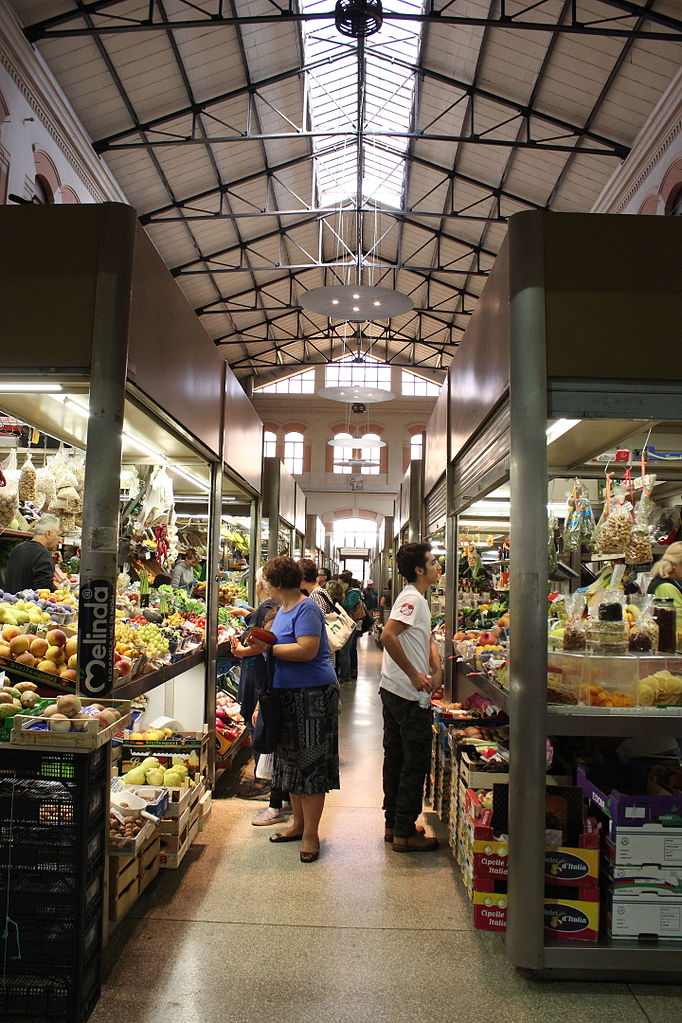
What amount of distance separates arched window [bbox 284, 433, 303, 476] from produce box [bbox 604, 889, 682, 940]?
986 inches

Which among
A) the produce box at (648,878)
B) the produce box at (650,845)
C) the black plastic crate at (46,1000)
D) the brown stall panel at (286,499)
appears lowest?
Result: the black plastic crate at (46,1000)

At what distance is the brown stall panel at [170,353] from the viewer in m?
3.33

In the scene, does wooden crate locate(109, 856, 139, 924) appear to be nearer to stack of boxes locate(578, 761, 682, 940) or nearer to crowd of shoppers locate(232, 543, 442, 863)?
crowd of shoppers locate(232, 543, 442, 863)

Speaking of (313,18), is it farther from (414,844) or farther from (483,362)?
(414,844)

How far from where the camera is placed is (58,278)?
10.2 feet

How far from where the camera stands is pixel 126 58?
34.4 feet

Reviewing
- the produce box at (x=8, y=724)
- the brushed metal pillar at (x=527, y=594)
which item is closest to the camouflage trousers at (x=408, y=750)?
the brushed metal pillar at (x=527, y=594)

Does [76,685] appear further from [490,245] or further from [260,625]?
[490,245]

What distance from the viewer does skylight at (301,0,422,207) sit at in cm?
1181

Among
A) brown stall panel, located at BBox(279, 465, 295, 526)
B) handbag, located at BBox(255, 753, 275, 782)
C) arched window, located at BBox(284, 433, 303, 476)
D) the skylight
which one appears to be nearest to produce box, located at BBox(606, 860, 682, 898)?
handbag, located at BBox(255, 753, 275, 782)

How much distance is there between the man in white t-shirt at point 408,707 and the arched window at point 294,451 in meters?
23.5

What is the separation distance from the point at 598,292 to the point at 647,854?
2159 millimetres

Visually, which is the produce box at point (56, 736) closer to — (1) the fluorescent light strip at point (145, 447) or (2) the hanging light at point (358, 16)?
(1) the fluorescent light strip at point (145, 447)

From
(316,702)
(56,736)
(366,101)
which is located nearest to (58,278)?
(56,736)
